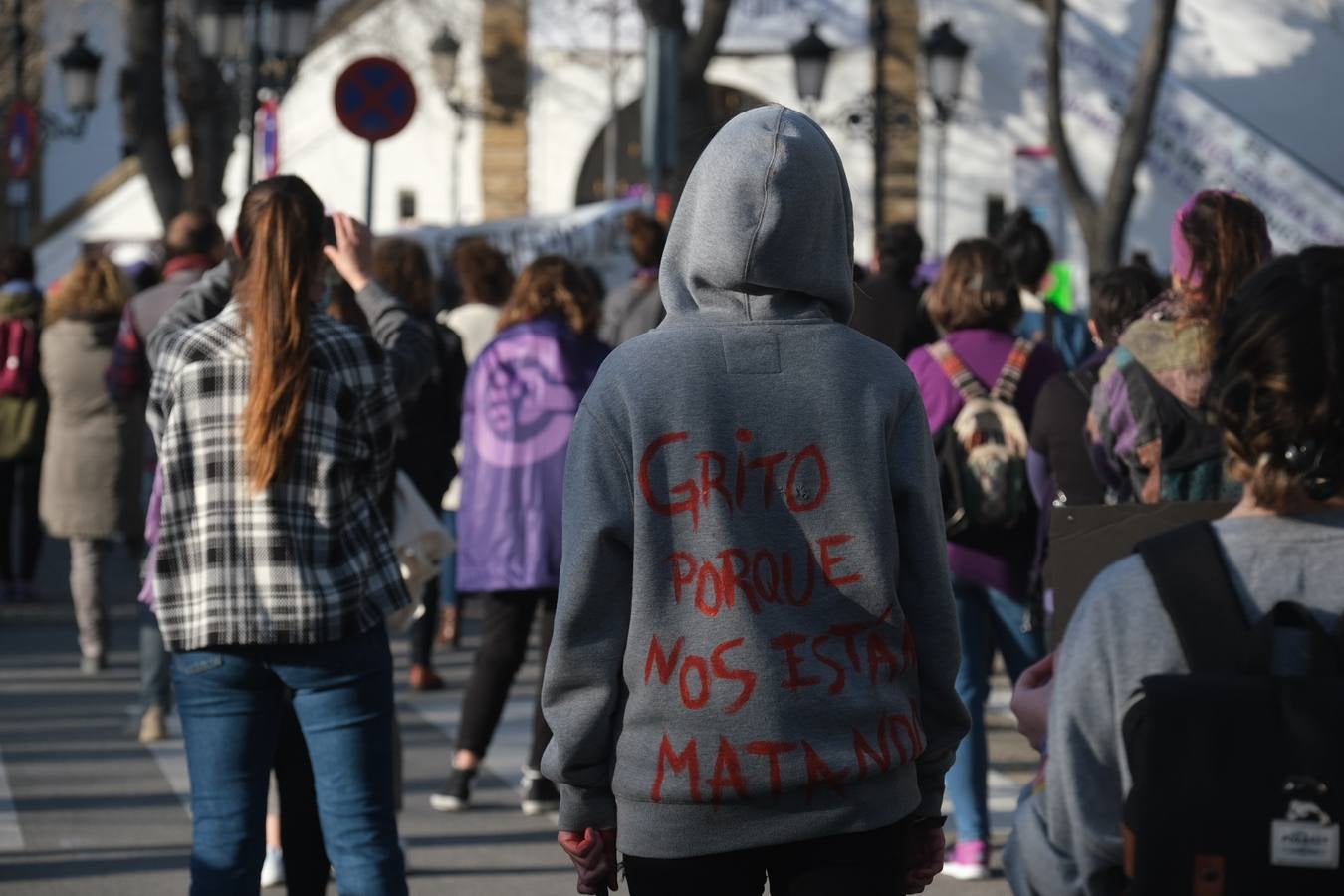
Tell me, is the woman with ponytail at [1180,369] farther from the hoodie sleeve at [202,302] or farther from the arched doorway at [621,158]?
the arched doorway at [621,158]

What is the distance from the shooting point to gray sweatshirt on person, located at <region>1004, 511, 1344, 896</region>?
99.6 inches

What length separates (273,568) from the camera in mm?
4738

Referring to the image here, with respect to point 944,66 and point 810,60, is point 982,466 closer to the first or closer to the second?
point 810,60

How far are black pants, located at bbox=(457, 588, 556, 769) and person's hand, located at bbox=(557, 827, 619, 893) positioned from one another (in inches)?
166

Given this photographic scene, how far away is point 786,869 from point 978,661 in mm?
3688

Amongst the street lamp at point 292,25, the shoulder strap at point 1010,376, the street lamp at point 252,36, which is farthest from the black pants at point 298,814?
the street lamp at point 292,25

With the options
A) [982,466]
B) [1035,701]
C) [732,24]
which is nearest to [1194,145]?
[732,24]

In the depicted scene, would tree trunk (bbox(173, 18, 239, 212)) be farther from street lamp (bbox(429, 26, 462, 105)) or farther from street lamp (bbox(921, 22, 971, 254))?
street lamp (bbox(429, 26, 462, 105))

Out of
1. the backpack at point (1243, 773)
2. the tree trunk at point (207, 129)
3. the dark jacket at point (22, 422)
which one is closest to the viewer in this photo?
the backpack at point (1243, 773)

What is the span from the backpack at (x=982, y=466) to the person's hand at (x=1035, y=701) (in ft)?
12.1

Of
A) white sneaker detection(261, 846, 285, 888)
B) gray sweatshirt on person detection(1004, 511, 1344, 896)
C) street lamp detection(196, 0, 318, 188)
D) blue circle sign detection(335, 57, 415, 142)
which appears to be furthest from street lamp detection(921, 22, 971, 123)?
gray sweatshirt on person detection(1004, 511, 1344, 896)

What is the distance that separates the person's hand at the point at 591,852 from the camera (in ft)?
11.2

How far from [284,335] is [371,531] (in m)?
0.45

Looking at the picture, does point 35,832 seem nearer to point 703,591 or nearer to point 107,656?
point 107,656
